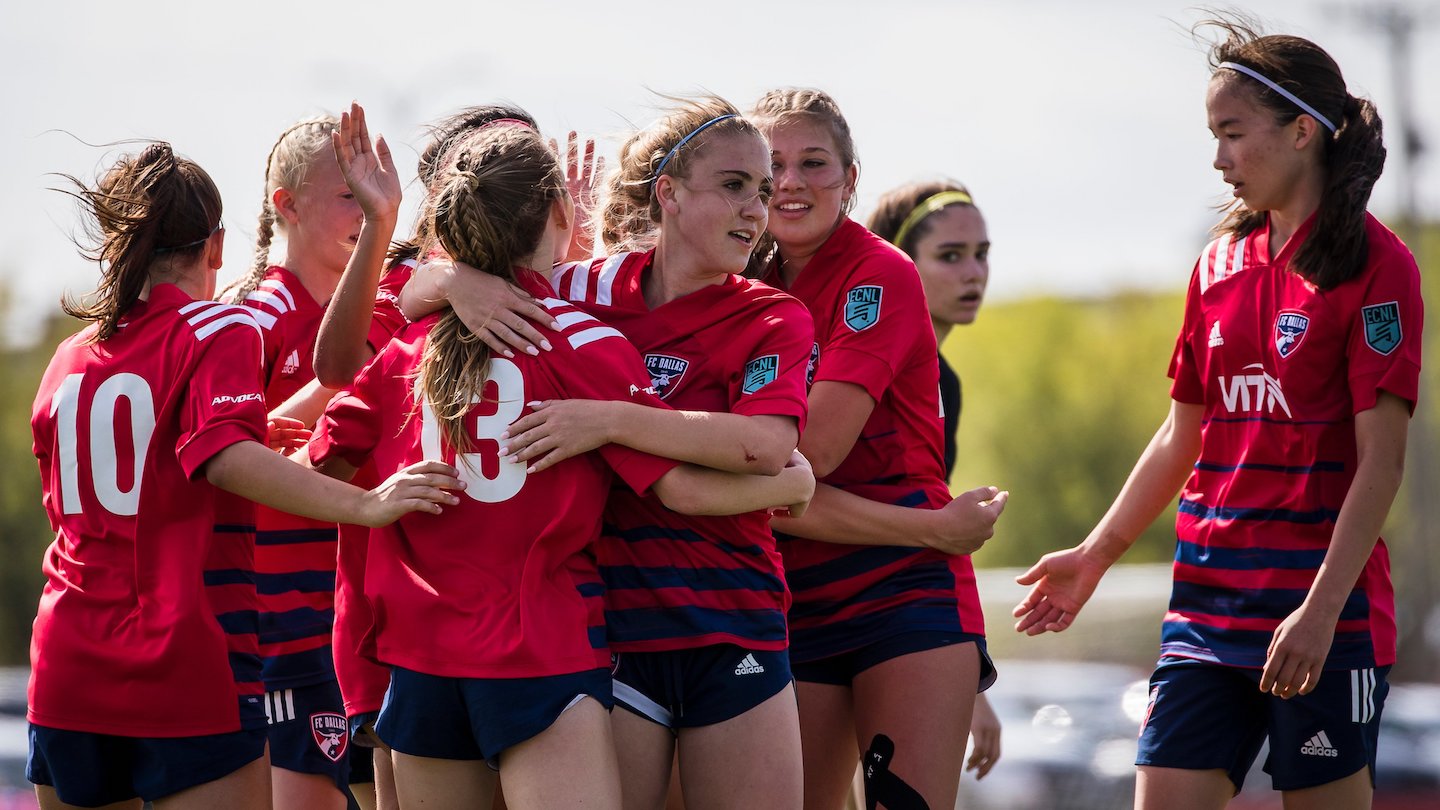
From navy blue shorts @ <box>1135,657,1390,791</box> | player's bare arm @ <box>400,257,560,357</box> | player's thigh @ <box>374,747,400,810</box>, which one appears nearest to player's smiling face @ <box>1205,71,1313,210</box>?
navy blue shorts @ <box>1135,657,1390,791</box>

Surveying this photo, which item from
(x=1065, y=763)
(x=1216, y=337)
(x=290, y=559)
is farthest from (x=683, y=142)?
(x=1065, y=763)

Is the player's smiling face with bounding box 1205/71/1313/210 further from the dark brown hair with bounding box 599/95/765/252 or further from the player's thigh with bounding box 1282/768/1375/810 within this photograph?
the player's thigh with bounding box 1282/768/1375/810

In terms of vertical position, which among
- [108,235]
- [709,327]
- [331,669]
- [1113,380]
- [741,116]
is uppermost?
[741,116]

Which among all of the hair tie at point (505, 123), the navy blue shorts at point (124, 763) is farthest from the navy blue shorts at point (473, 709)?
the hair tie at point (505, 123)

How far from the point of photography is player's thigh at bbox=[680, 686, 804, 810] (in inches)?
119

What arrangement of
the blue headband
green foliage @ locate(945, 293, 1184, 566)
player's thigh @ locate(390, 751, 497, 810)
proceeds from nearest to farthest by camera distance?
player's thigh @ locate(390, 751, 497, 810)
the blue headband
green foliage @ locate(945, 293, 1184, 566)

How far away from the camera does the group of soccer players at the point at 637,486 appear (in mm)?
2947

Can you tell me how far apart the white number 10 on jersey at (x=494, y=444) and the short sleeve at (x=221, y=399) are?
0.52m

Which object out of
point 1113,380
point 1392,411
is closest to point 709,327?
point 1392,411

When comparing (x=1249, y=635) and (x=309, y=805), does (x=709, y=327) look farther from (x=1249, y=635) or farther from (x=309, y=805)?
(x=309, y=805)

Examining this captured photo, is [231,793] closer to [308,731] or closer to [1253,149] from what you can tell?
[308,731]

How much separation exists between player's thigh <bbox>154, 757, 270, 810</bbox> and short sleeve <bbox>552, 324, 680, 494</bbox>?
1206 millimetres

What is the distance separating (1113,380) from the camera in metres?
31.4

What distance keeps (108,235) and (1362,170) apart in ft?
10.6
